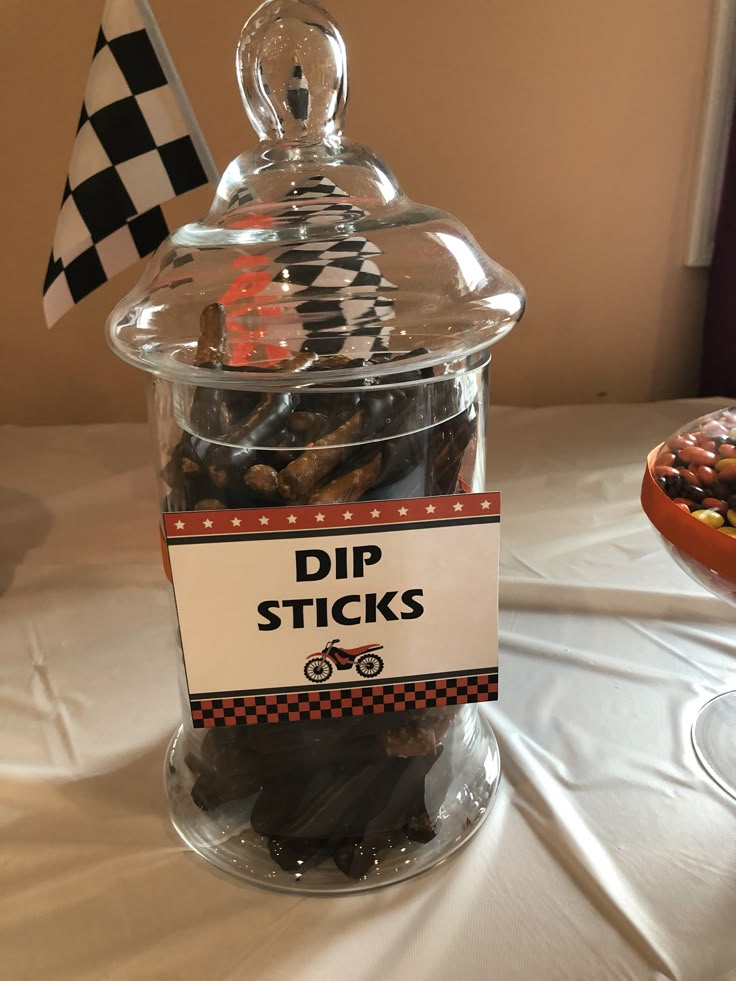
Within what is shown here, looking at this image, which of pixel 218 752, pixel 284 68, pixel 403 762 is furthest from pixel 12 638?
pixel 284 68

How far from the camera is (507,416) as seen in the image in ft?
3.86

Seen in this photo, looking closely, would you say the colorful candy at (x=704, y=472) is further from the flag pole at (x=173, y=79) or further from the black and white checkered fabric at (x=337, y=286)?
the flag pole at (x=173, y=79)

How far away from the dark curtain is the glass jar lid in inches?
33.0

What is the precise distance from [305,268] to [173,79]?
0.46 metres

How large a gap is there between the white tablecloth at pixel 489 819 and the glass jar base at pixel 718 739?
1 cm

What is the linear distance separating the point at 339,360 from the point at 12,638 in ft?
1.55

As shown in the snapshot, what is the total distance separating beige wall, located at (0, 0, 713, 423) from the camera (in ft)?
3.52

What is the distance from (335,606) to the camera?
0.44 m

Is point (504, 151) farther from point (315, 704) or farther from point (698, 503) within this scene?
point (315, 704)

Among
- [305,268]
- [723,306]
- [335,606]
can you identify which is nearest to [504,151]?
[723,306]

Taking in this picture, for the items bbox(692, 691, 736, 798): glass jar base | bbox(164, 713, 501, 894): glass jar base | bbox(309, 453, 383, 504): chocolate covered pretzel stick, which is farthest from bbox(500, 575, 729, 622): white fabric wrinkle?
bbox(309, 453, 383, 504): chocolate covered pretzel stick

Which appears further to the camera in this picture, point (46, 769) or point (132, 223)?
point (132, 223)

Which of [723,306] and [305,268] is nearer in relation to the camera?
[305,268]

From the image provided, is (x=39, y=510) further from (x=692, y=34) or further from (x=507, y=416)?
(x=692, y=34)
